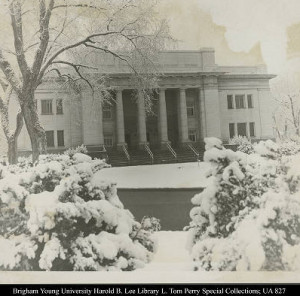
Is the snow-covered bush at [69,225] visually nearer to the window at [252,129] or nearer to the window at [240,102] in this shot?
the window at [252,129]

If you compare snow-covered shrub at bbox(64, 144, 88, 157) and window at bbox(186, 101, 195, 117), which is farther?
window at bbox(186, 101, 195, 117)

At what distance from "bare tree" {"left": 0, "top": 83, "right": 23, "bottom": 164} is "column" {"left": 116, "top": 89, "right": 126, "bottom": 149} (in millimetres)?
1837

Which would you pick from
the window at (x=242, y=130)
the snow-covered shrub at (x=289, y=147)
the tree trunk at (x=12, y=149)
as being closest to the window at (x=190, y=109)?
the window at (x=242, y=130)

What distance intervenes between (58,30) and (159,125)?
2.94 m

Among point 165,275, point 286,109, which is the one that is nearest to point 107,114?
point 286,109

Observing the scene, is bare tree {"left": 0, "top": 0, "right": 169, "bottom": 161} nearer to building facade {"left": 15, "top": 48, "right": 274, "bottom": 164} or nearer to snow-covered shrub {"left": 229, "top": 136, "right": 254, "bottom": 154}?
building facade {"left": 15, "top": 48, "right": 274, "bottom": 164}

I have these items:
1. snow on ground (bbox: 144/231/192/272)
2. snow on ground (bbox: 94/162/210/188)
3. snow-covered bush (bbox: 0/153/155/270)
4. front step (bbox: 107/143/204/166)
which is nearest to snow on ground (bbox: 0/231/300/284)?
snow on ground (bbox: 144/231/192/272)

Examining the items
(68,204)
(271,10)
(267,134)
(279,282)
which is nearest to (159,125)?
(267,134)

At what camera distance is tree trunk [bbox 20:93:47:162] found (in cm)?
629

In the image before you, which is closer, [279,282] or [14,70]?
[279,282]
